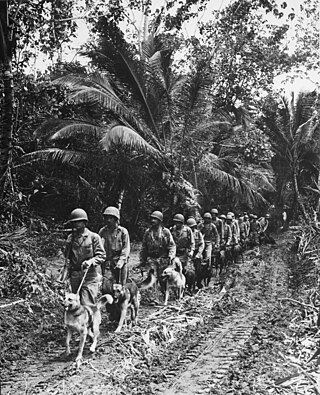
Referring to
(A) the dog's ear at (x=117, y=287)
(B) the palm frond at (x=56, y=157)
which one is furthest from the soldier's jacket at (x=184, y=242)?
(A) the dog's ear at (x=117, y=287)

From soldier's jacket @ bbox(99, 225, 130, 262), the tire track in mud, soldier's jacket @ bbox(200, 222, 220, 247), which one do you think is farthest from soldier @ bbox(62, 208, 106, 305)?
soldier's jacket @ bbox(200, 222, 220, 247)

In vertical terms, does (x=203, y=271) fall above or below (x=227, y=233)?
below

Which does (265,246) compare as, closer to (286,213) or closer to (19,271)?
(286,213)

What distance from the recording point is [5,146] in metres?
8.91

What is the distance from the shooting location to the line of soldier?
25.2ft

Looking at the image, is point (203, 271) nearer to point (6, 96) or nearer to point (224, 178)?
point (224, 178)

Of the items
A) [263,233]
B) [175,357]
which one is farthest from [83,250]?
[263,233]

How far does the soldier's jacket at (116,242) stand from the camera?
28.5 ft

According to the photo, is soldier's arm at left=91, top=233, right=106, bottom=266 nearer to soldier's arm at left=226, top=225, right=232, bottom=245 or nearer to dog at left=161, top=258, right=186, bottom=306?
dog at left=161, top=258, right=186, bottom=306

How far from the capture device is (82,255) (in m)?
7.68

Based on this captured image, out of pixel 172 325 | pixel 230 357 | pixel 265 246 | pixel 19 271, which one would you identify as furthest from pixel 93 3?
pixel 265 246

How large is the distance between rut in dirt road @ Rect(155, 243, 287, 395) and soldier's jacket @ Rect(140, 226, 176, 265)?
5.89ft

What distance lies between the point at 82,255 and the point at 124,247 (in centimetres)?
109

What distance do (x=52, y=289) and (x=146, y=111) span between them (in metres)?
7.24
